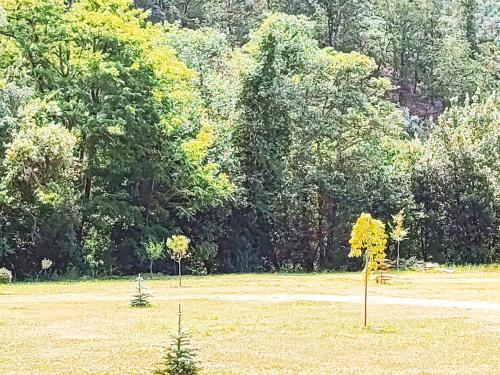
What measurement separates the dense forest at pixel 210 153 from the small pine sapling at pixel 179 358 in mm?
25848

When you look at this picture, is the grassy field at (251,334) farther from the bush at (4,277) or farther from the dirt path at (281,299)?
the bush at (4,277)

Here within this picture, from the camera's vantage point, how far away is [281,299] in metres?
25.8

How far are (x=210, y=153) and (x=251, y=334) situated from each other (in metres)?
29.9

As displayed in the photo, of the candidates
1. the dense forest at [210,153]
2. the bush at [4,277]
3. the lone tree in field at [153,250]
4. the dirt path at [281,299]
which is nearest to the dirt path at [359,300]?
the dirt path at [281,299]

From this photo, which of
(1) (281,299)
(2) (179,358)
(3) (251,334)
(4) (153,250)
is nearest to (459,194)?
(4) (153,250)

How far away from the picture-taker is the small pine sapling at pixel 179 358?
35.5 feet

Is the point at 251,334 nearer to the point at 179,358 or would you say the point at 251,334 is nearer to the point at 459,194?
the point at 179,358

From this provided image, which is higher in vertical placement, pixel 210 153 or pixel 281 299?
pixel 210 153

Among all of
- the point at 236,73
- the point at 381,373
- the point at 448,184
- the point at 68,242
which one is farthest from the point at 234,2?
the point at 381,373

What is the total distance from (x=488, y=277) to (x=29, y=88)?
2381 centimetres

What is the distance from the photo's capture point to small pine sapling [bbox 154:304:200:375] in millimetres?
10820

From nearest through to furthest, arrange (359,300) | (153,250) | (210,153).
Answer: (359,300), (153,250), (210,153)

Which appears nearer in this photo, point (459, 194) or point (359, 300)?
point (359, 300)

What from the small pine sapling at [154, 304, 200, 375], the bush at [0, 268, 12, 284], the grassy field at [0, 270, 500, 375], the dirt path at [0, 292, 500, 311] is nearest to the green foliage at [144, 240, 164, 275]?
the bush at [0, 268, 12, 284]
